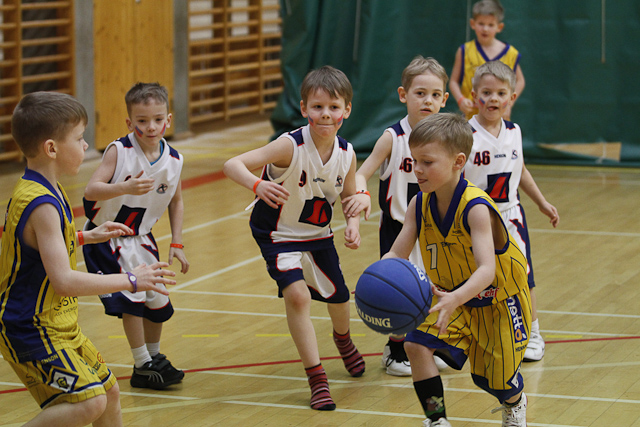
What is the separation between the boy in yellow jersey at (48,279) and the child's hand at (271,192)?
900 mm

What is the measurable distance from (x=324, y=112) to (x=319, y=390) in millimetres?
1268

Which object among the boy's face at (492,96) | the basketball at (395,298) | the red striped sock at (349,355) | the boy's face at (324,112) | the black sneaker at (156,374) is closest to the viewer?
the basketball at (395,298)

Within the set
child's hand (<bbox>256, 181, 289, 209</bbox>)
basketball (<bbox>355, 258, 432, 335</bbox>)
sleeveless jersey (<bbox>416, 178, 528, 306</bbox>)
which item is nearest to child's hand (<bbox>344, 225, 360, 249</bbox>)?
child's hand (<bbox>256, 181, 289, 209</bbox>)

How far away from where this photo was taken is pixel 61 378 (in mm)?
3037

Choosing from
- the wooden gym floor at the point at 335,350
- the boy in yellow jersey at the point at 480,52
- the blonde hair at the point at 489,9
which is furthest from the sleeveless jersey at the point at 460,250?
the blonde hair at the point at 489,9

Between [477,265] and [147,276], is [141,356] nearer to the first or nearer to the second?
[147,276]

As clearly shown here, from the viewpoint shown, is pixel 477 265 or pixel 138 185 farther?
pixel 138 185

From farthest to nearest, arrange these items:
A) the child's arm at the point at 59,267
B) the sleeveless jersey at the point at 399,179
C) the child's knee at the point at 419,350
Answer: the sleeveless jersey at the point at 399,179 < the child's knee at the point at 419,350 < the child's arm at the point at 59,267

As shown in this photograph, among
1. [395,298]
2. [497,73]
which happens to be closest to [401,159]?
[497,73]

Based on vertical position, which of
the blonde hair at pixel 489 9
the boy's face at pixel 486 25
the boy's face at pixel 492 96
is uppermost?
the blonde hair at pixel 489 9

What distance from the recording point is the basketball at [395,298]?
10.8 ft

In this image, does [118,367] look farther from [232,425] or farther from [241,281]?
[241,281]

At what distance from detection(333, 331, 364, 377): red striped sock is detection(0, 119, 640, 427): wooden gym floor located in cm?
5

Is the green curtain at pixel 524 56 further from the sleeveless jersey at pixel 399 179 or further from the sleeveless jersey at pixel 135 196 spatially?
the sleeveless jersey at pixel 135 196
